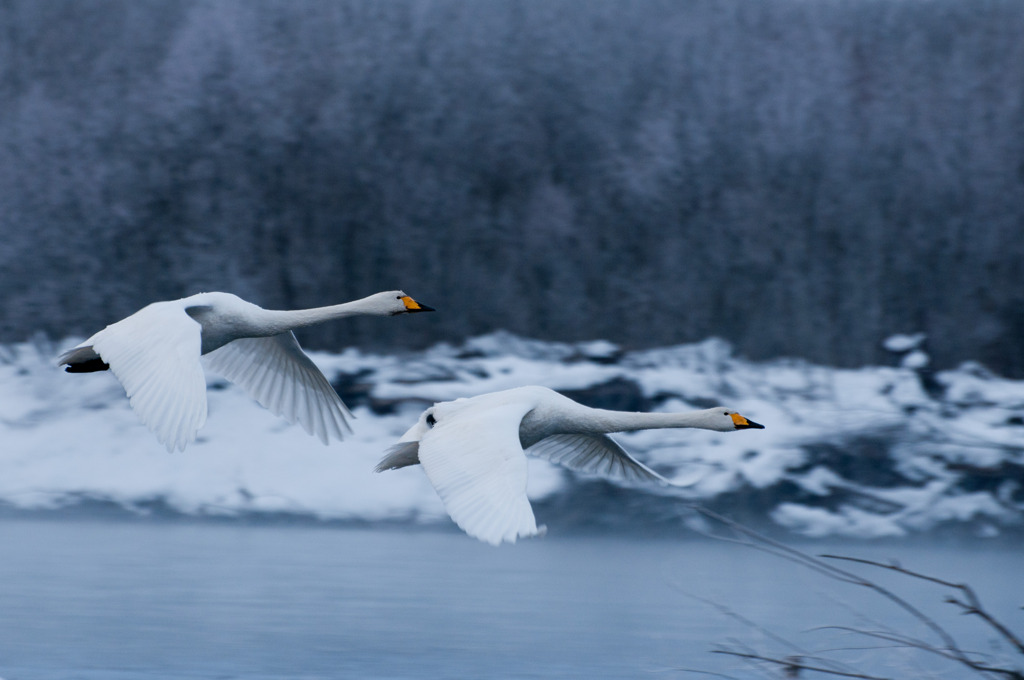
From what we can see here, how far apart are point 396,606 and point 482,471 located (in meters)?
7.89

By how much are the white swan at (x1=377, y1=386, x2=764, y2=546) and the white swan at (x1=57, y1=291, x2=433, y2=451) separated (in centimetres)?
99

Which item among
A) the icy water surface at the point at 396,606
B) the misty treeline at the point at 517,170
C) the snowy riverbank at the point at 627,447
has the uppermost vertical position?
the misty treeline at the point at 517,170

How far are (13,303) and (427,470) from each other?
1052 inches

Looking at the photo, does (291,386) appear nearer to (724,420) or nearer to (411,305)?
(411,305)

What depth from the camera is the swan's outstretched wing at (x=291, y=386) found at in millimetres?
9117

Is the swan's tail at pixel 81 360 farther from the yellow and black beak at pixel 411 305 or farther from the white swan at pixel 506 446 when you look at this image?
the white swan at pixel 506 446

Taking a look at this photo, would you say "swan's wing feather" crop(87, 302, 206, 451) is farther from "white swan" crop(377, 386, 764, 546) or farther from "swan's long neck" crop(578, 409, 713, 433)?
"swan's long neck" crop(578, 409, 713, 433)

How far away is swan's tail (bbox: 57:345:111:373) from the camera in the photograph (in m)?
8.07

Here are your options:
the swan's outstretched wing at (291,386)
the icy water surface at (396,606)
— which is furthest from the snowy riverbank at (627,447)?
the swan's outstretched wing at (291,386)

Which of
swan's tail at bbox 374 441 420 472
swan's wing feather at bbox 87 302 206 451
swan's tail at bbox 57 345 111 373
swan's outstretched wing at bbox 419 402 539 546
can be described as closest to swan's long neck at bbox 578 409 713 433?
swan's outstretched wing at bbox 419 402 539 546

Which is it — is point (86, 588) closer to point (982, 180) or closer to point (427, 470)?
point (427, 470)

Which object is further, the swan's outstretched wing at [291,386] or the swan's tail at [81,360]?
Answer: the swan's outstretched wing at [291,386]

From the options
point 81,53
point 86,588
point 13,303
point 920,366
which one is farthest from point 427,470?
point 81,53

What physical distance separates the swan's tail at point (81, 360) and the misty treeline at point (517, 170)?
2129 cm
